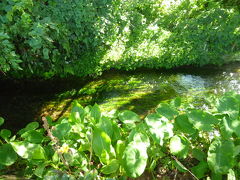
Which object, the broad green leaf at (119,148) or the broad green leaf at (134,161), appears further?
the broad green leaf at (119,148)

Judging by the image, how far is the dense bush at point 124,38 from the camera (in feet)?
16.0

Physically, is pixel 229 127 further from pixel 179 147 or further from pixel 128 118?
pixel 128 118

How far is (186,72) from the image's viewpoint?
19.5 feet

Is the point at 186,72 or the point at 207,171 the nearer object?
the point at 207,171

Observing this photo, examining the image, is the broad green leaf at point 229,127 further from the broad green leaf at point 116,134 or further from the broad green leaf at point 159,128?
the broad green leaf at point 116,134

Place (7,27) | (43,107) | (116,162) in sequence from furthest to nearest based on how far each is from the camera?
(43,107)
(7,27)
(116,162)

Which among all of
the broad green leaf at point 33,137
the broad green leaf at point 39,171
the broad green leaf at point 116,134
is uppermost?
the broad green leaf at point 33,137

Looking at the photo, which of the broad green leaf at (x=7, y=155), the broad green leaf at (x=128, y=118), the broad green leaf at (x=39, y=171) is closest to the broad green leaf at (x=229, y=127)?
the broad green leaf at (x=128, y=118)

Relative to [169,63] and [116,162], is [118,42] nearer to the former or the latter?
[169,63]

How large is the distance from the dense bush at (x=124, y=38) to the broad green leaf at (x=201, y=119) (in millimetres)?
3140

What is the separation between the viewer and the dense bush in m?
4.87

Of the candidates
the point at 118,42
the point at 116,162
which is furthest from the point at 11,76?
the point at 116,162

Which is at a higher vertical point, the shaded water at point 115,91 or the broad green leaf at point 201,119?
the broad green leaf at point 201,119

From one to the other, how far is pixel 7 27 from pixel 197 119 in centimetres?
329
